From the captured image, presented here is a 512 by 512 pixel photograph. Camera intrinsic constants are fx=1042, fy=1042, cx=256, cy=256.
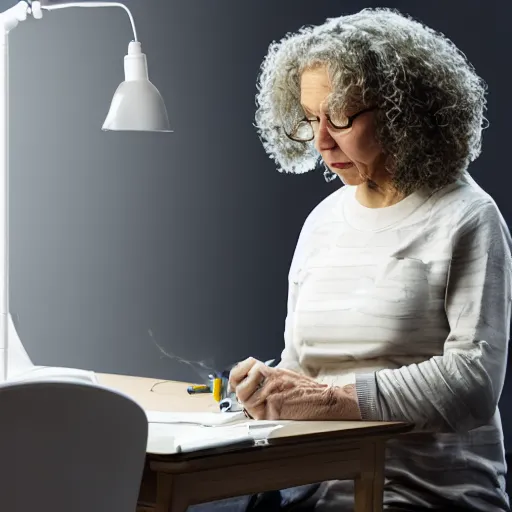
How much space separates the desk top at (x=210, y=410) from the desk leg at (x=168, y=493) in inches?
2.0

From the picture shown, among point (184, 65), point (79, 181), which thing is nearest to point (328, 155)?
point (184, 65)

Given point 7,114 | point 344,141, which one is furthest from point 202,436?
point 7,114

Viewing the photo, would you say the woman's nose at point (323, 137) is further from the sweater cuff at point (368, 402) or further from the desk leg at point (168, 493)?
the desk leg at point (168, 493)

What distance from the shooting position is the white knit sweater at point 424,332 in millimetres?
2000

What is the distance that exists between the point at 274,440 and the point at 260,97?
1.00 meters

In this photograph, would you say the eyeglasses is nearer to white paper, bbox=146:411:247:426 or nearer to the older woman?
the older woman

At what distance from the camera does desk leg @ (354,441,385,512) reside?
6.48ft

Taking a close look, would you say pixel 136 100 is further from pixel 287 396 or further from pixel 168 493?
pixel 168 493

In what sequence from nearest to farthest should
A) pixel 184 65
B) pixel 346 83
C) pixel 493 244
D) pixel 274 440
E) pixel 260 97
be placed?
pixel 274 440 < pixel 493 244 < pixel 346 83 < pixel 260 97 < pixel 184 65

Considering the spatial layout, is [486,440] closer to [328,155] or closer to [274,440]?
[274,440]

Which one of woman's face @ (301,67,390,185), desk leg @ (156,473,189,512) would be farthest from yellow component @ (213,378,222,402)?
desk leg @ (156,473,189,512)

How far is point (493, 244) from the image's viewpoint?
2031 mm

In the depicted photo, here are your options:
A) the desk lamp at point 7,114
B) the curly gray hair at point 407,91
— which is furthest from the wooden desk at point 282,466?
the desk lamp at point 7,114

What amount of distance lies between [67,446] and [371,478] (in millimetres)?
741
